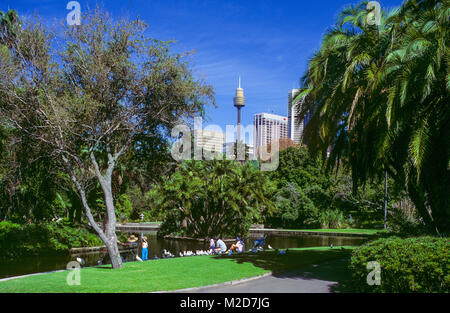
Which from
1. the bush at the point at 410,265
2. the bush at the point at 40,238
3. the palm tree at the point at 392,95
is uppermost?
the palm tree at the point at 392,95

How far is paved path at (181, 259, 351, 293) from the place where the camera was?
37.6 ft

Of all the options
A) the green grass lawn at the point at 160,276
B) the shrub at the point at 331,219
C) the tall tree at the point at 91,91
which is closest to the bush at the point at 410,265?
the green grass lawn at the point at 160,276

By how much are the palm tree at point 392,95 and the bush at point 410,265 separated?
247 cm

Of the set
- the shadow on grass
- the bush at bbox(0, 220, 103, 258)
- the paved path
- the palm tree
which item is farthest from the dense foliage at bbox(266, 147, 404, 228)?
the paved path

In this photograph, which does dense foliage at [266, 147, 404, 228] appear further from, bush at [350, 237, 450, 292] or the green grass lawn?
bush at [350, 237, 450, 292]

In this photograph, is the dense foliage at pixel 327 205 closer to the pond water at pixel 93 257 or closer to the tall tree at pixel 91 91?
the pond water at pixel 93 257

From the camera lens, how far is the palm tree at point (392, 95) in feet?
38.8

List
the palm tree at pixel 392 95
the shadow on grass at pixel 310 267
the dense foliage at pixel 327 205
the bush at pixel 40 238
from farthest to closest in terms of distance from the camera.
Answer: the dense foliage at pixel 327 205 → the bush at pixel 40 238 → the shadow on grass at pixel 310 267 → the palm tree at pixel 392 95

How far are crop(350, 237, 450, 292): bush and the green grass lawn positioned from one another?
165 inches

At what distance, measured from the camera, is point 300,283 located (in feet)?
41.1

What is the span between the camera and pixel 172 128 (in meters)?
18.6
